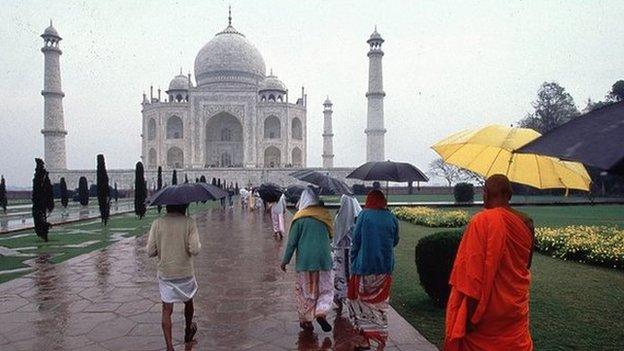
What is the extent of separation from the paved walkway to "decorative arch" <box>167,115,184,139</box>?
41.9 metres

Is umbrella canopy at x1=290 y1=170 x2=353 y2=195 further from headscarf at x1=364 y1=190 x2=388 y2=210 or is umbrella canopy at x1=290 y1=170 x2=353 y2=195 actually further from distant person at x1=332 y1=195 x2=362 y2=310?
headscarf at x1=364 y1=190 x2=388 y2=210

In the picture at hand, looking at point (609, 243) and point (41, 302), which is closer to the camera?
point (41, 302)

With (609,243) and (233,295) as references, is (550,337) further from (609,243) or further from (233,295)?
(609,243)

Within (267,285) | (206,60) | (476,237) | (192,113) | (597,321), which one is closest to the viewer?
(476,237)

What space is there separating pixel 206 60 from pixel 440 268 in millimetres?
48752

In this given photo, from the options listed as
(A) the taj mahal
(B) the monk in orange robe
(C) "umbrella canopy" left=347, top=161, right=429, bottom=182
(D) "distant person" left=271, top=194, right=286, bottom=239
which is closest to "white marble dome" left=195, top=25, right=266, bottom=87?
(A) the taj mahal

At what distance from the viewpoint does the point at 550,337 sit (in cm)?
420

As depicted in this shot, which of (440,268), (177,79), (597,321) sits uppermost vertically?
(177,79)

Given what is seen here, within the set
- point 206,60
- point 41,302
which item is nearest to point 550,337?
point 41,302

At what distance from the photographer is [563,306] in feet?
17.2

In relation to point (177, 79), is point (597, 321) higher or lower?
lower

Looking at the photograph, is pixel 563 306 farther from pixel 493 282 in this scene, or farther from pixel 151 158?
pixel 151 158

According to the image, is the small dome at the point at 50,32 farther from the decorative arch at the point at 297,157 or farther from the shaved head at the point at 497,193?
the shaved head at the point at 497,193

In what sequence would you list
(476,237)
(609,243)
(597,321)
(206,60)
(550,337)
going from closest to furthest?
(476,237), (550,337), (597,321), (609,243), (206,60)
